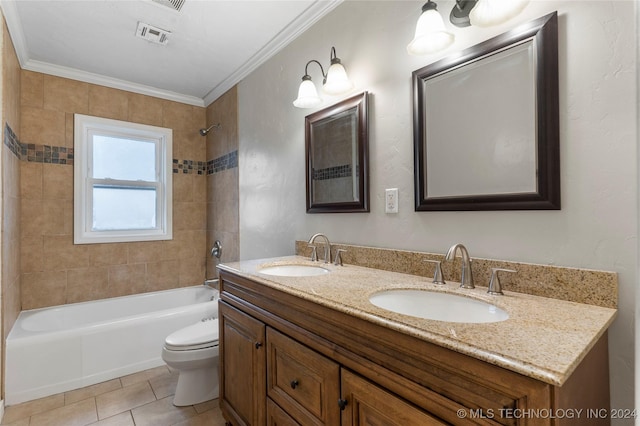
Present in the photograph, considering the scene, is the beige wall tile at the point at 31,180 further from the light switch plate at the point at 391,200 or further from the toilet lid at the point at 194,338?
the light switch plate at the point at 391,200

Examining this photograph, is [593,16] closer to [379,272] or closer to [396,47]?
[396,47]

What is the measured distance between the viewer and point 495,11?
1000 millimetres

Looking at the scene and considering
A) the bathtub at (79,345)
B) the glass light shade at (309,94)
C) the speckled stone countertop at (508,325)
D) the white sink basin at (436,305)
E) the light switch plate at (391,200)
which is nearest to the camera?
the speckled stone countertop at (508,325)

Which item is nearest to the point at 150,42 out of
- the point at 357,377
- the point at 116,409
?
the point at 116,409

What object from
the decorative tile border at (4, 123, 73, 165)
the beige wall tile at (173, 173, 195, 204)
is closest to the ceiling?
the decorative tile border at (4, 123, 73, 165)

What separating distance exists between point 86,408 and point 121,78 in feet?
8.73

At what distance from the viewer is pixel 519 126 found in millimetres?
1045

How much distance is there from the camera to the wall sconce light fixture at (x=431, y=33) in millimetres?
1125

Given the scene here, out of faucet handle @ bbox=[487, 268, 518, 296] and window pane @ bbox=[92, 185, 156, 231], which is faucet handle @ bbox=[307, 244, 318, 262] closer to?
faucet handle @ bbox=[487, 268, 518, 296]

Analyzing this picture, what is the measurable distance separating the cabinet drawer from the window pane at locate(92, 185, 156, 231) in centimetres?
250

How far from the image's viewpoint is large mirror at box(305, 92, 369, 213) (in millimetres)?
1592

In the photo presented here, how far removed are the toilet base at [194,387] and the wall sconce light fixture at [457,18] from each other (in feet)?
7.03

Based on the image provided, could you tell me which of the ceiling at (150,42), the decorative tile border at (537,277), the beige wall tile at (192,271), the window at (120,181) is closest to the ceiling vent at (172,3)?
the ceiling at (150,42)

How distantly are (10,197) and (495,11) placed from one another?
2.92 meters
